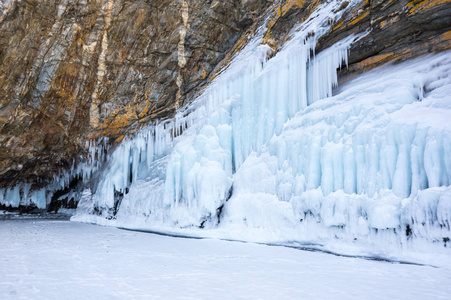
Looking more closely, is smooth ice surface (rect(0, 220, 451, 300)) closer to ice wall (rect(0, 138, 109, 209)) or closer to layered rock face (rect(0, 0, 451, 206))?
layered rock face (rect(0, 0, 451, 206))

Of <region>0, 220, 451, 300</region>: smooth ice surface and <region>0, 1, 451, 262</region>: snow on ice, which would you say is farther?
<region>0, 1, 451, 262</region>: snow on ice

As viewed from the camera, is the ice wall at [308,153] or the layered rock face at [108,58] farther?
the layered rock face at [108,58]

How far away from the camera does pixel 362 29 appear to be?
6.36 m

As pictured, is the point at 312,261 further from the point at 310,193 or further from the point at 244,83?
the point at 244,83

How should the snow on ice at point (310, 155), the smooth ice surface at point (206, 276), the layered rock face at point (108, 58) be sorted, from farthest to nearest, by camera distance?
the layered rock face at point (108, 58)
the snow on ice at point (310, 155)
the smooth ice surface at point (206, 276)

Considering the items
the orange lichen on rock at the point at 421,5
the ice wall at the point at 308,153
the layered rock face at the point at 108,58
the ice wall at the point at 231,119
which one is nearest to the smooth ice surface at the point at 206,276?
the ice wall at the point at 308,153

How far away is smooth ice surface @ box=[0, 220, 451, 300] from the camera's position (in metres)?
2.75

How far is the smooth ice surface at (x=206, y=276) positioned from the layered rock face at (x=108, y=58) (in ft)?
15.6

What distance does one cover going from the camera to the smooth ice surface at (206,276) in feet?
9.01

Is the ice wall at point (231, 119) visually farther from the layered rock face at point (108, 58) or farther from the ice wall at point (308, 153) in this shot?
the layered rock face at point (108, 58)

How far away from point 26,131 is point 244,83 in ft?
28.7

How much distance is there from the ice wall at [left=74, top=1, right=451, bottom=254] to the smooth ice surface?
91 cm

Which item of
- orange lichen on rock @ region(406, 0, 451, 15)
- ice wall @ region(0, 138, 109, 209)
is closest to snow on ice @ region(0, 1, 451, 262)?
orange lichen on rock @ region(406, 0, 451, 15)

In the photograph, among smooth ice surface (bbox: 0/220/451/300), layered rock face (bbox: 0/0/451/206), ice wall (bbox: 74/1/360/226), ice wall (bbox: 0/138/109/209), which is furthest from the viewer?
ice wall (bbox: 0/138/109/209)
